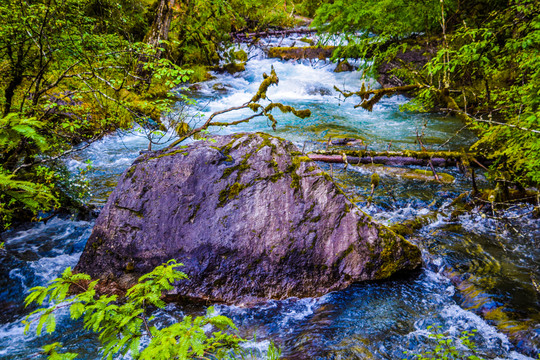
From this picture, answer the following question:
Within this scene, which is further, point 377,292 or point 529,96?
point 529,96

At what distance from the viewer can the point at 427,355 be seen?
281 centimetres

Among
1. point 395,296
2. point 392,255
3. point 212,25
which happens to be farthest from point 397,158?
point 212,25

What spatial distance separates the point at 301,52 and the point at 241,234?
63.1 feet

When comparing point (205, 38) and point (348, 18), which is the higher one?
point (205, 38)

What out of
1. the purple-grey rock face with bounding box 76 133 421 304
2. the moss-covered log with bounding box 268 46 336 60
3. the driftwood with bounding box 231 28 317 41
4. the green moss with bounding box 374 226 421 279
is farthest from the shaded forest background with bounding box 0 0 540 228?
the driftwood with bounding box 231 28 317 41

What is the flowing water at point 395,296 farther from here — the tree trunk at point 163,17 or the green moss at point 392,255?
the tree trunk at point 163,17

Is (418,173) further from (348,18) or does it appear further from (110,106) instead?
(110,106)

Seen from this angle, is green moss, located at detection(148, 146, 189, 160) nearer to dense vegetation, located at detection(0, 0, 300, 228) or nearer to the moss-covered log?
dense vegetation, located at detection(0, 0, 300, 228)

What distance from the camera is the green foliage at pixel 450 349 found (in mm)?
2748

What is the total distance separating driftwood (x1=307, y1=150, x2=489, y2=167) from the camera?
730 centimetres

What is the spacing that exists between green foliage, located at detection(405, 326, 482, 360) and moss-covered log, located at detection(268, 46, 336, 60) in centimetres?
1916

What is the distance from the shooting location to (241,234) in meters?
3.70

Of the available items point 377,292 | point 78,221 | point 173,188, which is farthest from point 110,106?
point 377,292

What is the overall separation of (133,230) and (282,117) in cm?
1005
